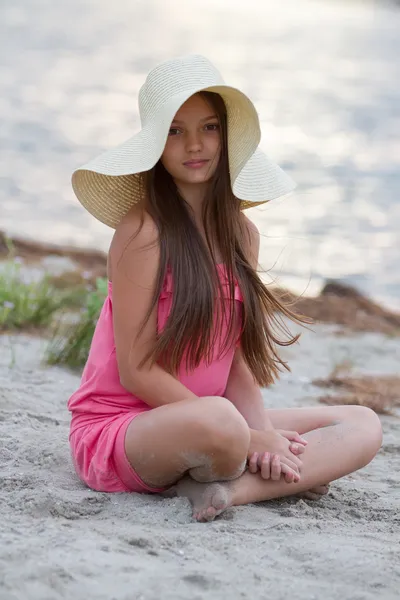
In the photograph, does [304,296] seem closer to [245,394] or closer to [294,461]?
[245,394]

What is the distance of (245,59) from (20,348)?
12714 mm

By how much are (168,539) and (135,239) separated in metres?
0.88

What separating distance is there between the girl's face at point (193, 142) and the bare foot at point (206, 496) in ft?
2.92

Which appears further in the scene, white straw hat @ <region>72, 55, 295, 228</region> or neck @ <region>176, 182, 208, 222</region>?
neck @ <region>176, 182, 208, 222</region>

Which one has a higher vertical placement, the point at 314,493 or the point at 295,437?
the point at 295,437

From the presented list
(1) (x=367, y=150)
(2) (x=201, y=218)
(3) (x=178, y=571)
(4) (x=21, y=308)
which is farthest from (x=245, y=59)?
(3) (x=178, y=571)

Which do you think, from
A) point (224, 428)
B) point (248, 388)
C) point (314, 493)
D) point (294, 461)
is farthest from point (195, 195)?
point (314, 493)

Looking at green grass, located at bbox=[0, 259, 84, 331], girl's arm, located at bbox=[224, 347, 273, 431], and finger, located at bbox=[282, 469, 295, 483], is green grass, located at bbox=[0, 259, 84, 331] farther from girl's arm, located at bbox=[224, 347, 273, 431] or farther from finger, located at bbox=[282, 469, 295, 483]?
finger, located at bbox=[282, 469, 295, 483]

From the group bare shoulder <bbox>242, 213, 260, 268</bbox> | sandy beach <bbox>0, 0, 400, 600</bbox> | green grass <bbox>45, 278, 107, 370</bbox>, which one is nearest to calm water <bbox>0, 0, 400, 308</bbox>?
sandy beach <bbox>0, 0, 400, 600</bbox>

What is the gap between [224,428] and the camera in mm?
2844

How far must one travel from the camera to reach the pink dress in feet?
9.95

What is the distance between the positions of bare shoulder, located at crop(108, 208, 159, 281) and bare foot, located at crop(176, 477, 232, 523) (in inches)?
→ 26.4

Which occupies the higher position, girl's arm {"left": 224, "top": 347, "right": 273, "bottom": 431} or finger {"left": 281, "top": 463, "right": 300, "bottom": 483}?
girl's arm {"left": 224, "top": 347, "right": 273, "bottom": 431}

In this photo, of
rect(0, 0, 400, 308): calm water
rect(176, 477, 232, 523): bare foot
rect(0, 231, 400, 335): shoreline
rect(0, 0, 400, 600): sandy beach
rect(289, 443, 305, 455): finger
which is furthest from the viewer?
rect(0, 0, 400, 308): calm water
